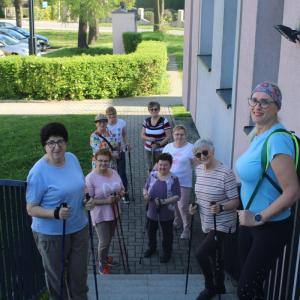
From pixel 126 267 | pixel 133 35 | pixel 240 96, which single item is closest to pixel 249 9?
pixel 240 96

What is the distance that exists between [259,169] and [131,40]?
22.8m

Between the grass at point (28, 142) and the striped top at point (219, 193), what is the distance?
488cm

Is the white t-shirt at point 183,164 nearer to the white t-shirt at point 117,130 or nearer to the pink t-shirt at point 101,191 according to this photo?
the pink t-shirt at point 101,191

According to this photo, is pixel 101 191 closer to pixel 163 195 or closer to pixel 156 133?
pixel 163 195

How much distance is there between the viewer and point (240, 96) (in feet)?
18.9

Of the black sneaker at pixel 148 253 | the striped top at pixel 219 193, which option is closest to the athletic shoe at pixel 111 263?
the black sneaker at pixel 148 253

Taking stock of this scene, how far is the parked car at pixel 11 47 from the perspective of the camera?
24.1 meters

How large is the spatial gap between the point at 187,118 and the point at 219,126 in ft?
21.0

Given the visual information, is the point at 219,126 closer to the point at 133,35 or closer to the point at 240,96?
the point at 240,96

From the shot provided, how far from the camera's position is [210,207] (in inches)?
158

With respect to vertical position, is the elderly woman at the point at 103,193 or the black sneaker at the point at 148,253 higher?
the elderly woman at the point at 103,193

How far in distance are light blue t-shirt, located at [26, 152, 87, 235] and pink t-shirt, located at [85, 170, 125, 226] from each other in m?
1.16

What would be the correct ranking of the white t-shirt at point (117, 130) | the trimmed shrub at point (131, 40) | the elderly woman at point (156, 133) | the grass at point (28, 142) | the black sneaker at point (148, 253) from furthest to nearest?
the trimmed shrub at point (131, 40) < the grass at point (28, 142) < the elderly woman at point (156, 133) < the white t-shirt at point (117, 130) < the black sneaker at point (148, 253)

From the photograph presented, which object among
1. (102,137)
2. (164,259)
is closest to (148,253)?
(164,259)
